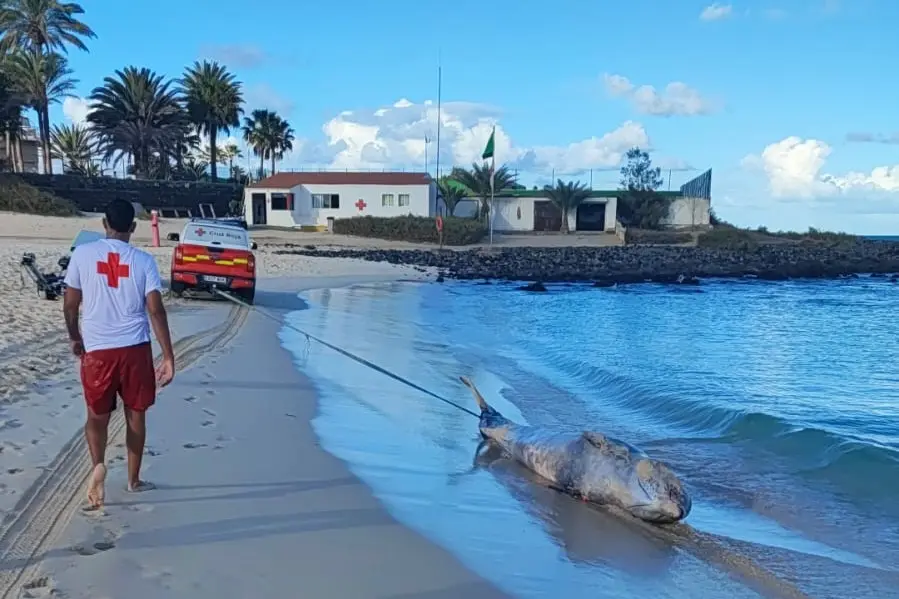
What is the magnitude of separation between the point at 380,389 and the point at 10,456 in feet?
16.1

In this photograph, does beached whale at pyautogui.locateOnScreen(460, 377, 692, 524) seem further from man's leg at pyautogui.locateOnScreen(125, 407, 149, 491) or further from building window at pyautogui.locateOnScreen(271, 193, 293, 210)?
building window at pyautogui.locateOnScreen(271, 193, 293, 210)

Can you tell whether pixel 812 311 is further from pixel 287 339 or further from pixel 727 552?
pixel 727 552

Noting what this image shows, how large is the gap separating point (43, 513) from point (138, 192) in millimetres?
45903

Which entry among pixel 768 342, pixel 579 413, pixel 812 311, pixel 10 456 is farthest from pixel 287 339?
pixel 812 311

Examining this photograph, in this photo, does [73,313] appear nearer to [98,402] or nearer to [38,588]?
[98,402]

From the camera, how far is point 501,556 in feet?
15.8

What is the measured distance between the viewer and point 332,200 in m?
51.6

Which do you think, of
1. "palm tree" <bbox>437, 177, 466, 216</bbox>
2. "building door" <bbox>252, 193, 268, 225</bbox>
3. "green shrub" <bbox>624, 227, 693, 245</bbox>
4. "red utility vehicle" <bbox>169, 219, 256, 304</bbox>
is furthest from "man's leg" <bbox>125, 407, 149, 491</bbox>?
"palm tree" <bbox>437, 177, 466, 216</bbox>

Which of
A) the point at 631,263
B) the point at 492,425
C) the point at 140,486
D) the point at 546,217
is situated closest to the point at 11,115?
the point at 546,217

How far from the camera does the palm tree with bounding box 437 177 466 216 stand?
54.0 meters

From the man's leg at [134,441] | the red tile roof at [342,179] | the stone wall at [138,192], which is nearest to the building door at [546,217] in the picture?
the red tile roof at [342,179]

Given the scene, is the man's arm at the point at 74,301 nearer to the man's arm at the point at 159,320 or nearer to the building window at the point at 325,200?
the man's arm at the point at 159,320

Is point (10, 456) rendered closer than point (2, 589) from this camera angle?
No

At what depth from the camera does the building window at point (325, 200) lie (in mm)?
51562
